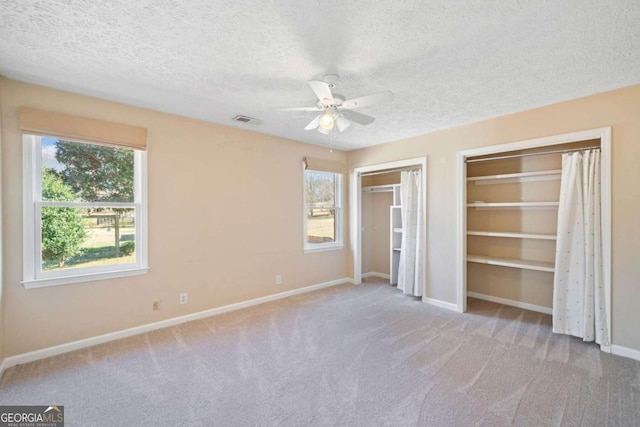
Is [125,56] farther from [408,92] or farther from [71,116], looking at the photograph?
[408,92]

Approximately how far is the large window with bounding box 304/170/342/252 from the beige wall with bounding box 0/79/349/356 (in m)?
0.22

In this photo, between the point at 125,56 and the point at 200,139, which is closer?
the point at 125,56

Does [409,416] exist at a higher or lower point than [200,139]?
lower

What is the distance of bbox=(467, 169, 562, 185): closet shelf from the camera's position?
3.55 meters

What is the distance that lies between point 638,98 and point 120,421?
4.97m

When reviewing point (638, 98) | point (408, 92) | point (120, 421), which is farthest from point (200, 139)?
point (638, 98)

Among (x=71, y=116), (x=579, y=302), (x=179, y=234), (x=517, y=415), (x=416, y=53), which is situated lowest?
(x=517, y=415)

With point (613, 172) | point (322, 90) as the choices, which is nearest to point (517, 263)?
point (613, 172)

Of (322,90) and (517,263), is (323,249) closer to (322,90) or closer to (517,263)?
(517,263)

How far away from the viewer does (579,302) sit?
3.01m

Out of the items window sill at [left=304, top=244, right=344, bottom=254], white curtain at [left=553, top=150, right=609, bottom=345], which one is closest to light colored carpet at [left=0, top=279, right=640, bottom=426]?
white curtain at [left=553, top=150, right=609, bottom=345]

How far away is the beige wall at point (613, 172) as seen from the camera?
8.56 ft

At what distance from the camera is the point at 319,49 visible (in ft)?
6.56

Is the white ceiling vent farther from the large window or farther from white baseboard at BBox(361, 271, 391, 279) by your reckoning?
white baseboard at BBox(361, 271, 391, 279)
